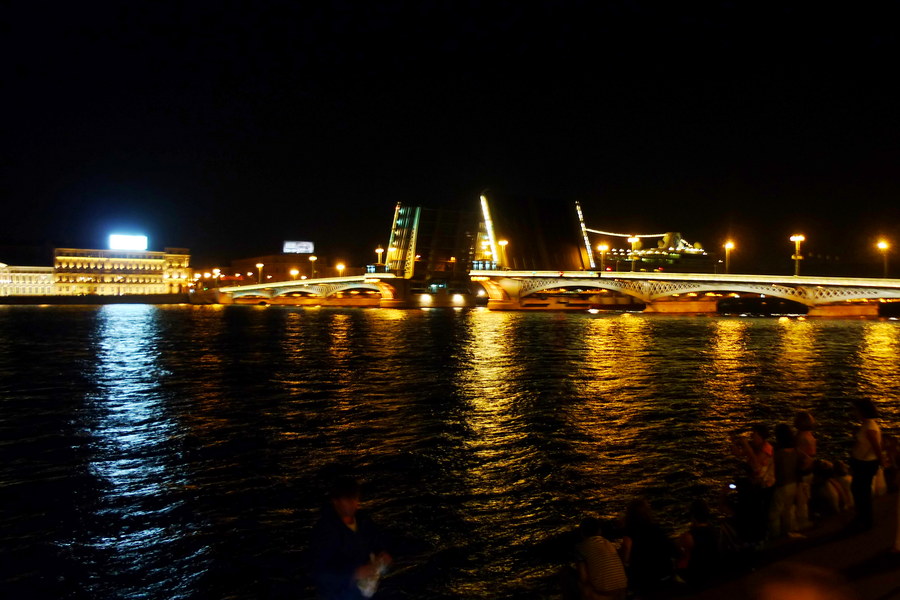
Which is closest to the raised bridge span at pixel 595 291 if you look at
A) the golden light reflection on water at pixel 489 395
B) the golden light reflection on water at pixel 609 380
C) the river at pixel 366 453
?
the golden light reflection on water at pixel 609 380

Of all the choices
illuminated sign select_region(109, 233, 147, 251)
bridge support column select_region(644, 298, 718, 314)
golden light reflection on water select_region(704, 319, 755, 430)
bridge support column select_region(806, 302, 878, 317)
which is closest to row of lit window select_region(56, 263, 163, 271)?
illuminated sign select_region(109, 233, 147, 251)

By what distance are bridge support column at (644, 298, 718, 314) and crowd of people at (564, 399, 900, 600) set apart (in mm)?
58740

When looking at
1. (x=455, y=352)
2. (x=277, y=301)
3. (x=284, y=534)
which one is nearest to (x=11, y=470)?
(x=284, y=534)

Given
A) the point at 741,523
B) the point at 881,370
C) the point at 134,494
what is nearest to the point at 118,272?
the point at 881,370

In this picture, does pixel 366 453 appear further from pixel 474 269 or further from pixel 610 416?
pixel 474 269

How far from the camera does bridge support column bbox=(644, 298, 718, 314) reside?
6291cm

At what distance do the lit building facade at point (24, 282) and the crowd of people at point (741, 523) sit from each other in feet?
349

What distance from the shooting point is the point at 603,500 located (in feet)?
26.0

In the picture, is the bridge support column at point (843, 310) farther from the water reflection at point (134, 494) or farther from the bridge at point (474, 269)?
the water reflection at point (134, 494)

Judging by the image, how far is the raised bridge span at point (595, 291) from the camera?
5203cm

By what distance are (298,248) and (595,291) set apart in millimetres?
53673

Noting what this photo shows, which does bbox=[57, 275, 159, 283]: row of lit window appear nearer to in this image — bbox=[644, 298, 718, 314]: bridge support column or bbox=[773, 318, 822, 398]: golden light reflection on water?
bbox=[644, 298, 718, 314]: bridge support column

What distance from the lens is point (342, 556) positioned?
333 centimetres

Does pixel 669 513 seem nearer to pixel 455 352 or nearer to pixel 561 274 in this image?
pixel 455 352
